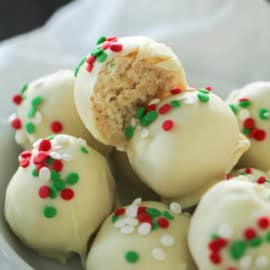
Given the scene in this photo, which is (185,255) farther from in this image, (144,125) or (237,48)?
(237,48)

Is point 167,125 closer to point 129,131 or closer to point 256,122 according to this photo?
point 129,131

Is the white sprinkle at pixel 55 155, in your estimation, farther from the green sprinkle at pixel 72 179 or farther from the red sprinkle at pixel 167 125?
the red sprinkle at pixel 167 125

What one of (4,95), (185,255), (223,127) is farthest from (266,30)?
(185,255)

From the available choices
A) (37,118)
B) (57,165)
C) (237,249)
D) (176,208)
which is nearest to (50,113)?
(37,118)

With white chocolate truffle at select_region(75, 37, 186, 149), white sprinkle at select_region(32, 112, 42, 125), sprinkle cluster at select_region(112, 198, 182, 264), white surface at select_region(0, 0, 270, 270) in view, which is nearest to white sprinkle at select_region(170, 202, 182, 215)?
sprinkle cluster at select_region(112, 198, 182, 264)

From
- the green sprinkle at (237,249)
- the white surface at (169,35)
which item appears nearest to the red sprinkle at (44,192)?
the green sprinkle at (237,249)

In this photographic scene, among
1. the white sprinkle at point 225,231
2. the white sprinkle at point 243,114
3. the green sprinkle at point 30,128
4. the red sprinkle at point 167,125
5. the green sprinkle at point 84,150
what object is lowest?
the white sprinkle at point 243,114
